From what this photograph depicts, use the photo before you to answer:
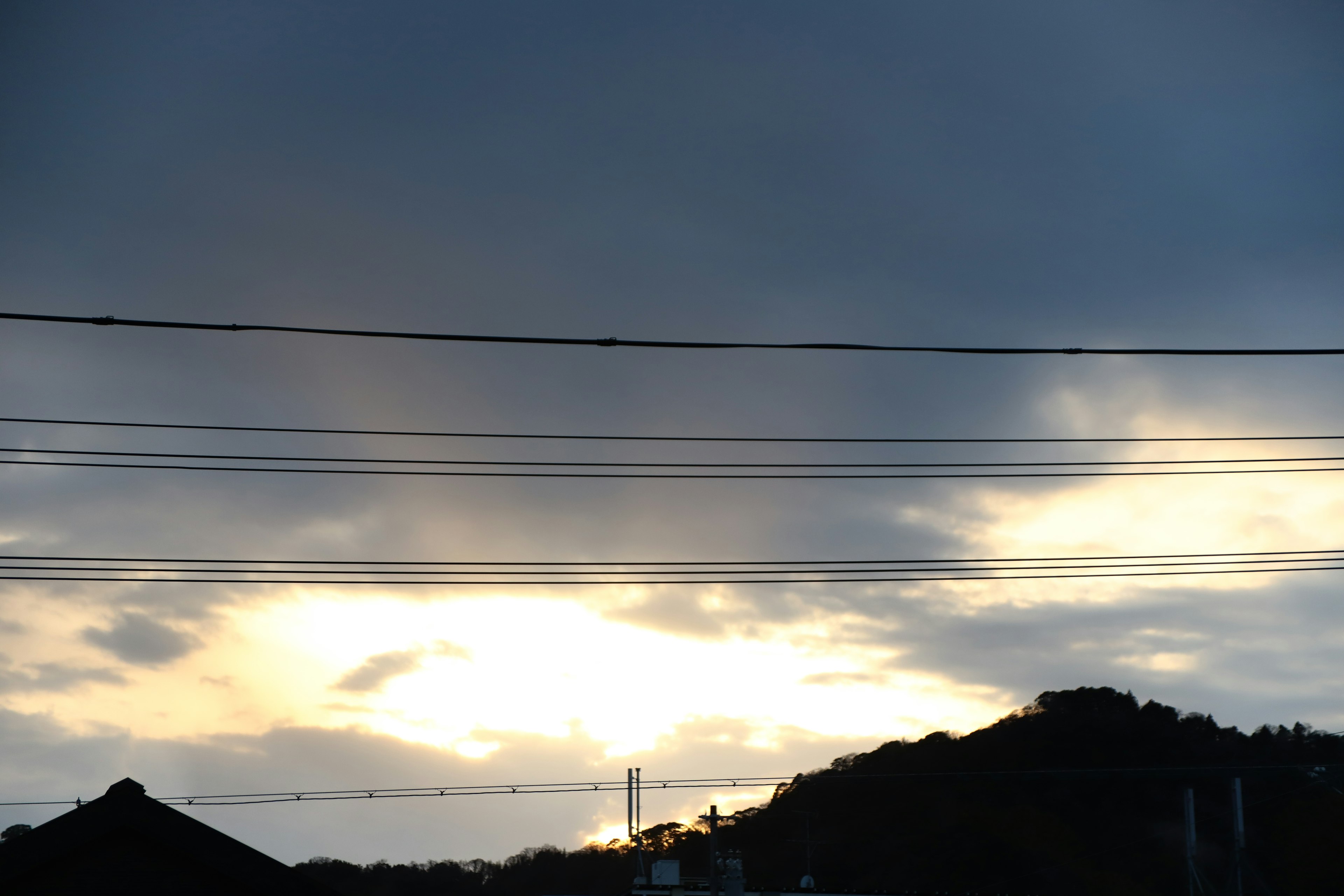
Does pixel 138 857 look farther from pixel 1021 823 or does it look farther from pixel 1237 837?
pixel 1021 823

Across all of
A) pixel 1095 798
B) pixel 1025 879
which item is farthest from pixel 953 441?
pixel 1095 798

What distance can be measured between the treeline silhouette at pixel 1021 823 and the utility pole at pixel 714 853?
36.2m

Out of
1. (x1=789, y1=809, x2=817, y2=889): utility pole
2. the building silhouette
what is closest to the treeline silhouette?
(x1=789, y1=809, x2=817, y2=889): utility pole

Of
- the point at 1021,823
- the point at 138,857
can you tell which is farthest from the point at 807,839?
the point at 138,857

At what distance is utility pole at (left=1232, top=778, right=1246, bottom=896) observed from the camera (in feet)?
148

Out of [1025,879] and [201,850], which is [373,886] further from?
[201,850]

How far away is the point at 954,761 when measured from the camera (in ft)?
332

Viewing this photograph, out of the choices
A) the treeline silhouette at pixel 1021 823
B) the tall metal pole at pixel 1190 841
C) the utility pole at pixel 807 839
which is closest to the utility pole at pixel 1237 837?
the tall metal pole at pixel 1190 841

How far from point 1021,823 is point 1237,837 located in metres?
51.2

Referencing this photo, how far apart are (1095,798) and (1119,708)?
30.8 ft

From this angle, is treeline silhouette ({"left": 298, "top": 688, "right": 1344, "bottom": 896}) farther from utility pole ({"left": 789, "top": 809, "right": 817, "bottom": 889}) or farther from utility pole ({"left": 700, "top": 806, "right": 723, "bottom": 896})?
utility pole ({"left": 700, "top": 806, "right": 723, "bottom": 896})

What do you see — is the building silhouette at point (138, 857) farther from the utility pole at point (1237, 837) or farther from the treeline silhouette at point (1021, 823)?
the treeline silhouette at point (1021, 823)

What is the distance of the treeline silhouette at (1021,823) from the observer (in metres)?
90.4

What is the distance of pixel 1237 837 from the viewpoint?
1848 inches
